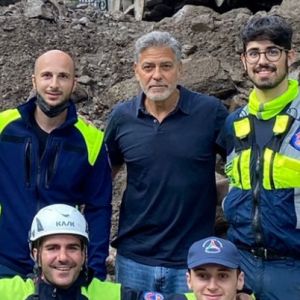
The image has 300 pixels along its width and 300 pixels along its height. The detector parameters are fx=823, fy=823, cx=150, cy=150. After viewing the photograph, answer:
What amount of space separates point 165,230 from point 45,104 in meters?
1.24

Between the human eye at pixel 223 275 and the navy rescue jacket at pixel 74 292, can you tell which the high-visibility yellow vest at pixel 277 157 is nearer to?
the human eye at pixel 223 275

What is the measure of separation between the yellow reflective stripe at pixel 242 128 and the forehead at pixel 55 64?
1245 millimetres

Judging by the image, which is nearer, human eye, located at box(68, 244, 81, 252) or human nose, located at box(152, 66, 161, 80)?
human eye, located at box(68, 244, 81, 252)

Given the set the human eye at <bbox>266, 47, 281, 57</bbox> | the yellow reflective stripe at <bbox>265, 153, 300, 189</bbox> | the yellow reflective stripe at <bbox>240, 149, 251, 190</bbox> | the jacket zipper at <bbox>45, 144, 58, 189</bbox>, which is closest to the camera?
the yellow reflective stripe at <bbox>265, 153, 300, 189</bbox>

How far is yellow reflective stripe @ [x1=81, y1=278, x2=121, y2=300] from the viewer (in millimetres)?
5219

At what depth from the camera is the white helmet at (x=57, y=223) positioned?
202 inches

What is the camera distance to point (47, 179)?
18.7 feet

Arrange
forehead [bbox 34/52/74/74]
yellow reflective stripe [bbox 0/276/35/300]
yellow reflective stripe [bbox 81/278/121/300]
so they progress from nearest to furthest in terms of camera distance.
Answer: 1. yellow reflective stripe [bbox 0/276/35/300]
2. yellow reflective stripe [bbox 81/278/121/300]
3. forehead [bbox 34/52/74/74]

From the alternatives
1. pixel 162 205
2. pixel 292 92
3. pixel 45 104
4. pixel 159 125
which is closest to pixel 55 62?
pixel 45 104

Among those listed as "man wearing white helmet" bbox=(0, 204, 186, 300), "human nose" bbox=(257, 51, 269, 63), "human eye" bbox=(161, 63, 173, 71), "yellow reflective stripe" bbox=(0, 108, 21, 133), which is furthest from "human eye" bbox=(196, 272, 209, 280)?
"yellow reflective stripe" bbox=(0, 108, 21, 133)

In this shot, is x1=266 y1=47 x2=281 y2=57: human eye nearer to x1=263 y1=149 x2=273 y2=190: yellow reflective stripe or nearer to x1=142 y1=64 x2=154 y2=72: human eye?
x1=263 y1=149 x2=273 y2=190: yellow reflective stripe

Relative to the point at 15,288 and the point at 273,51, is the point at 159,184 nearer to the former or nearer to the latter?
the point at 273,51

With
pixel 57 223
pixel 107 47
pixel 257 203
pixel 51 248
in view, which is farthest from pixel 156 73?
pixel 107 47

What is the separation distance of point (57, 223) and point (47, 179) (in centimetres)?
61
